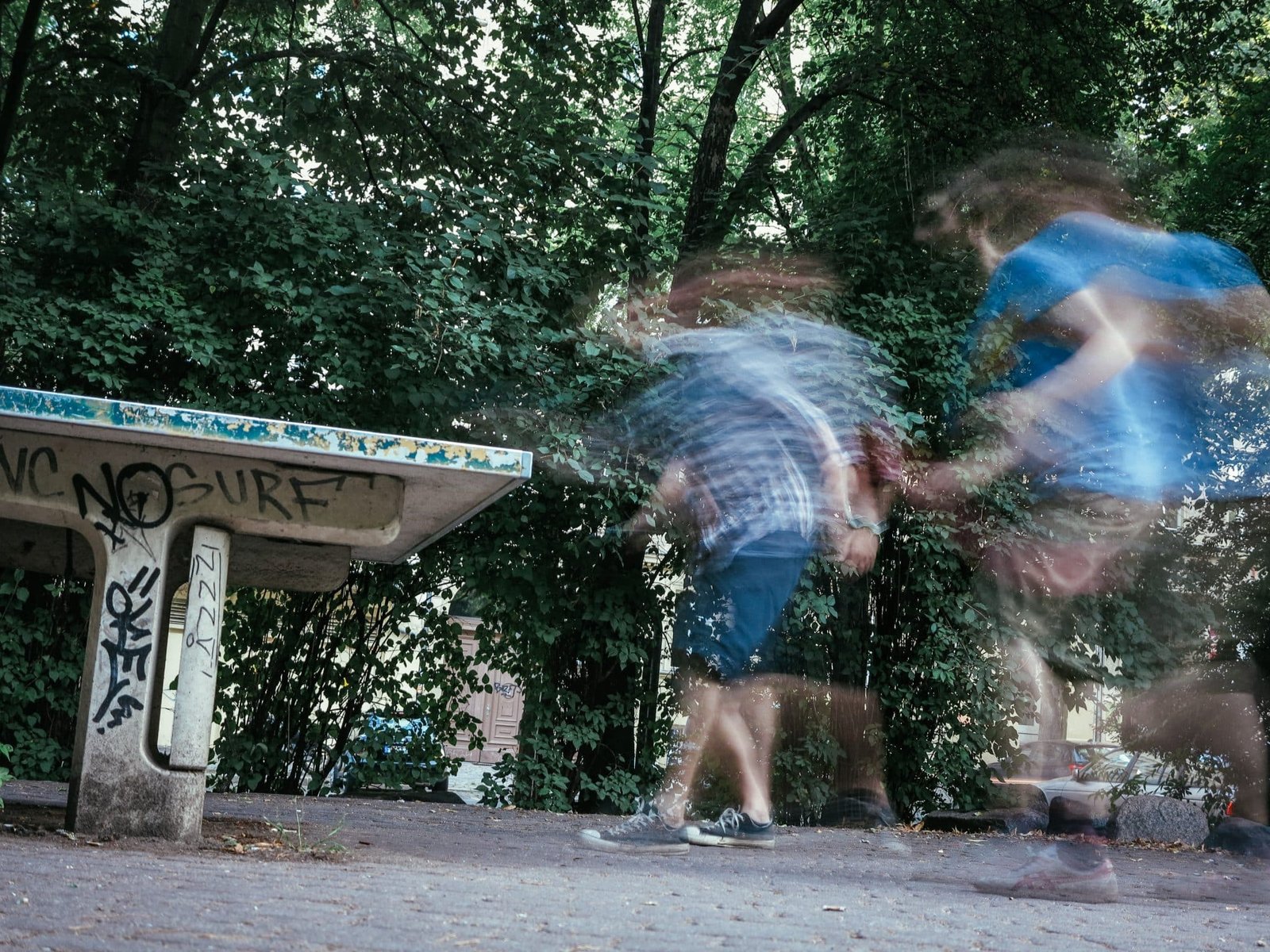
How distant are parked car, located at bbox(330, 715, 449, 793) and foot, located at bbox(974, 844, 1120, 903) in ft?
20.5

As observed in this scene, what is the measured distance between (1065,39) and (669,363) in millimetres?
5531

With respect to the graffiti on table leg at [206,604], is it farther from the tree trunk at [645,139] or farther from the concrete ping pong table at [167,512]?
the tree trunk at [645,139]

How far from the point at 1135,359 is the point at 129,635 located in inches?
161

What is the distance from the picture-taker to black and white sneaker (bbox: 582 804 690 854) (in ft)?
19.8

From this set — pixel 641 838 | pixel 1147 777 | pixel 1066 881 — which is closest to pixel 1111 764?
pixel 1147 777

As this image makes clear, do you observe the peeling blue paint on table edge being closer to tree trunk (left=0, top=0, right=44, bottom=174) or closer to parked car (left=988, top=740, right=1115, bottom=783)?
parked car (left=988, top=740, right=1115, bottom=783)

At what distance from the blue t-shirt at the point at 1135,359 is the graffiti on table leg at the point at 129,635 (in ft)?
11.6

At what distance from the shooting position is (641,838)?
6.05m

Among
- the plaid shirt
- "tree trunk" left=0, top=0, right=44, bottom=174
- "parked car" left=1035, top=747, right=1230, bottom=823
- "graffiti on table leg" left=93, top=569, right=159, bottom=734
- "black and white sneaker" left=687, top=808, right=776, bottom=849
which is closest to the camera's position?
"graffiti on table leg" left=93, top=569, right=159, bottom=734

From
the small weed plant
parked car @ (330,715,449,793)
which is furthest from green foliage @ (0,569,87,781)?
the small weed plant

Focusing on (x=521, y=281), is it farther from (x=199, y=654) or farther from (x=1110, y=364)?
(x=1110, y=364)

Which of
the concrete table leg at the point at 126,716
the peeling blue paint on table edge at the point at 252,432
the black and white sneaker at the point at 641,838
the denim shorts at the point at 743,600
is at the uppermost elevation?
the peeling blue paint on table edge at the point at 252,432

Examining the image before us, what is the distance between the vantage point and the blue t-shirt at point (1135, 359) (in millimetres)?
4773

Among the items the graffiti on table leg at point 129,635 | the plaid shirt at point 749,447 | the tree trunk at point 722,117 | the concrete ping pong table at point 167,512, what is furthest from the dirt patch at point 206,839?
the tree trunk at point 722,117
